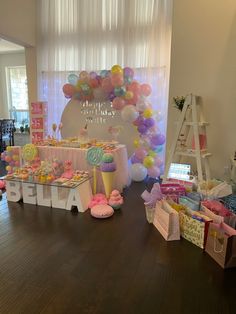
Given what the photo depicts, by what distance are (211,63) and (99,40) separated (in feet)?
7.80

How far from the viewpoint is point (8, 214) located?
276 cm

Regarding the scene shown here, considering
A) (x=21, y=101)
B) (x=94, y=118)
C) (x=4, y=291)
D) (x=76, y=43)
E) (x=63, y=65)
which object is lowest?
(x=4, y=291)

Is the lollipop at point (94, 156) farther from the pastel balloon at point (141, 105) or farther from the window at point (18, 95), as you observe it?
the window at point (18, 95)

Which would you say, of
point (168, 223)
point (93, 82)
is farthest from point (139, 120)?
point (168, 223)

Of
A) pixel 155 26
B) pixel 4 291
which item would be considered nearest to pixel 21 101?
pixel 155 26

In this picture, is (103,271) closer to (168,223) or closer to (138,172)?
(168,223)

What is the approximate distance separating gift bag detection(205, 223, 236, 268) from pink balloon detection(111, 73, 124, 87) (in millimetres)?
2655

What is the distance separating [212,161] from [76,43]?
3547 mm

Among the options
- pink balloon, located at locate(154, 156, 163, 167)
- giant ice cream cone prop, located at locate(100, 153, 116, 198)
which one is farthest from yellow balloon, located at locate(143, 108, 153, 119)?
giant ice cream cone prop, located at locate(100, 153, 116, 198)

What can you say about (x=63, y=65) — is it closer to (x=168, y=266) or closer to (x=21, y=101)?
(x=21, y=101)

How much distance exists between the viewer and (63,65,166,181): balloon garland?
3861 mm

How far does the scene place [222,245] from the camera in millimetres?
1855

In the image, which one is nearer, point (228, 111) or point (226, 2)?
point (226, 2)

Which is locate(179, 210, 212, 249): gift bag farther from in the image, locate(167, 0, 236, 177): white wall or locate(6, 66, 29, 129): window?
locate(6, 66, 29, 129): window
